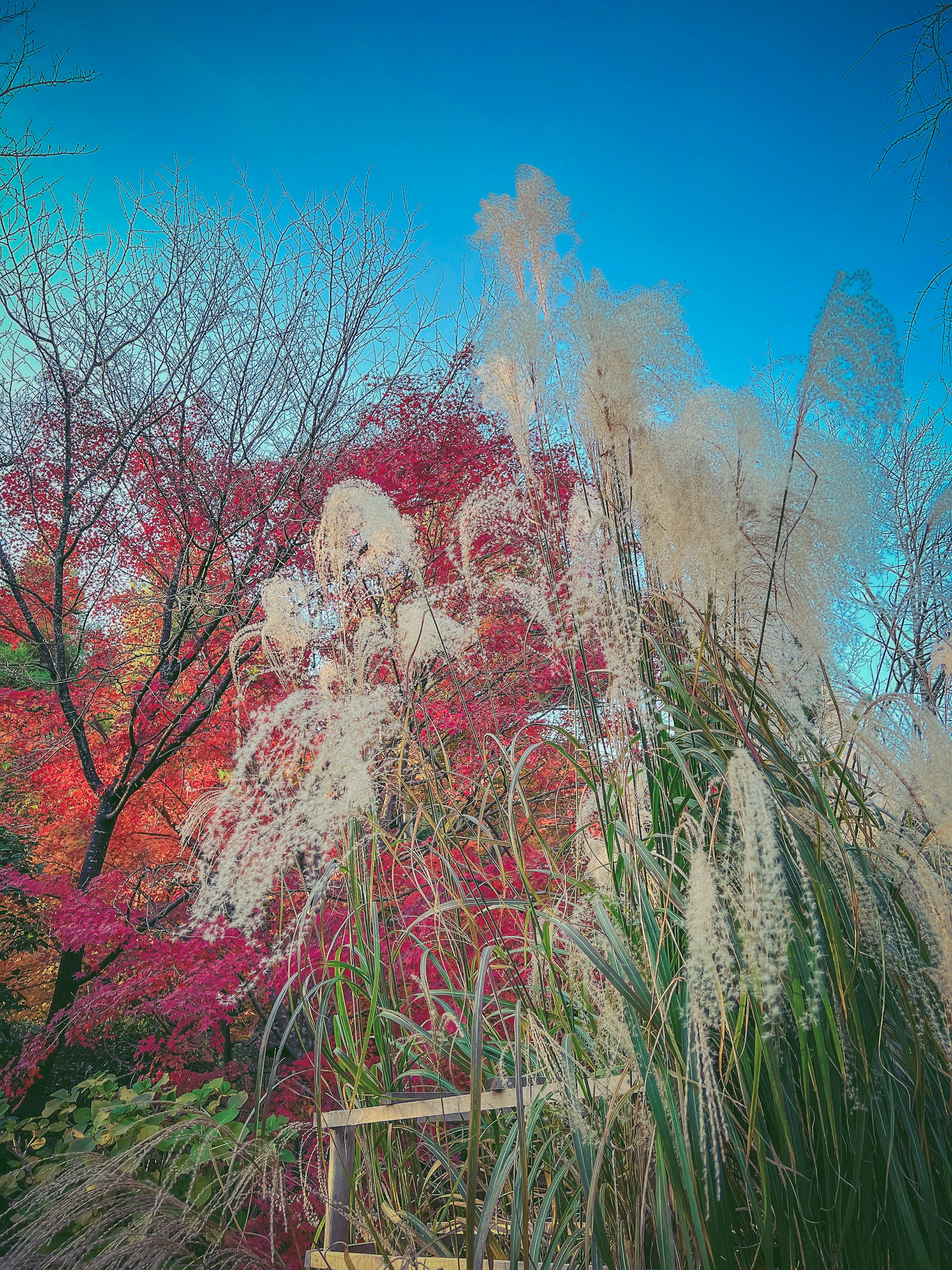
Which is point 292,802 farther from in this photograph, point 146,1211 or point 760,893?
point 760,893

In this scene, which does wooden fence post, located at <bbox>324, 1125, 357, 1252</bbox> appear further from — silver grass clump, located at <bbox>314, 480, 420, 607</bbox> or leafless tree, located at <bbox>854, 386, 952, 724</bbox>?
leafless tree, located at <bbox>854, 386, 952, 724</bbox>

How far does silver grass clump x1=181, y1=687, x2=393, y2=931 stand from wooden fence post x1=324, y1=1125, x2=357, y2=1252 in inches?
15.1

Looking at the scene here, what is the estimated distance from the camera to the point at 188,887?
11.8 feet

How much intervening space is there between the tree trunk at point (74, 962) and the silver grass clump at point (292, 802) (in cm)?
276

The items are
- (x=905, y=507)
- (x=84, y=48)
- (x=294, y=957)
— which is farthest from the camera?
(x=84, y=48)

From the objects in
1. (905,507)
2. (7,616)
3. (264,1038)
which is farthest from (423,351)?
(264,1038)

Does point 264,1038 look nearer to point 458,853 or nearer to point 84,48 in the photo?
point 458,853

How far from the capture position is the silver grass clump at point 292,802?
1.21 metres

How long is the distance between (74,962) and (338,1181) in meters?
3.71

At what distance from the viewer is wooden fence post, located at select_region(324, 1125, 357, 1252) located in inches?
42.8

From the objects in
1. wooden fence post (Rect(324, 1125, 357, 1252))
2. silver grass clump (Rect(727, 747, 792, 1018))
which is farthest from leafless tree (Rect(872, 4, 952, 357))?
wooden fence post (Rect(324, 1125, 357, 1252))

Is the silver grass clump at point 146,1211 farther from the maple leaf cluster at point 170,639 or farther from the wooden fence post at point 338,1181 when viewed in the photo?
the maple leaf cluster at point 170,639

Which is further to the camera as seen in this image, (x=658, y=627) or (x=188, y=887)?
(x=188, y=887)

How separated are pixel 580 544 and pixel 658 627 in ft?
0.78
